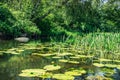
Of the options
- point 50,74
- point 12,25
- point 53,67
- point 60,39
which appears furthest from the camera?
point 60,39

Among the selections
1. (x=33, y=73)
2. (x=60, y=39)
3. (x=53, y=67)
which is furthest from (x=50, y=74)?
(x=60, y=39)

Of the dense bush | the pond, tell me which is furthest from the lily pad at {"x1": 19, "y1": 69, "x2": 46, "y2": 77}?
the dense bush

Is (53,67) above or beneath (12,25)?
beneath

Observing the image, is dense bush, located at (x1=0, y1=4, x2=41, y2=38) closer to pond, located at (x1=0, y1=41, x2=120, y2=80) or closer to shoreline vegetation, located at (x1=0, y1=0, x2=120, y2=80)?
shoreline vegetation, located at (x1=0, y1=0, x2=120, y2=80)

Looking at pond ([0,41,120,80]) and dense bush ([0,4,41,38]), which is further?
dense bush ([0,4,41,38])

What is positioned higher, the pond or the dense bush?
the dense bush

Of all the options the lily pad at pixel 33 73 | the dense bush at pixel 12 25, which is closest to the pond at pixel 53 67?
the lily pad at pixel 33 73

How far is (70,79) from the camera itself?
674 centimetres

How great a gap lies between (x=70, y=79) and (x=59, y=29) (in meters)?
16.3

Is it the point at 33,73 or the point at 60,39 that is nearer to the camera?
the point at 33,73

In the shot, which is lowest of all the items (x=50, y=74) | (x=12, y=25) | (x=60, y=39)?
(x=50, y=74)

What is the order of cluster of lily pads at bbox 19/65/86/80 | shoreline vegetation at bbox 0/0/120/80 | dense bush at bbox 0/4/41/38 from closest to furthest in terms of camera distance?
cluster of lily pads at bbox 19/65/86/80
shoreline vegetation at bbox 0/0/120/80
dense bush at bbox 0/4/41/38

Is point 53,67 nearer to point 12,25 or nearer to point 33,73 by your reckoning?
point 33,73

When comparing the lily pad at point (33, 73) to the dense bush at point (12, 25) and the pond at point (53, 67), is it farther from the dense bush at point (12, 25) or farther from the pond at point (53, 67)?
the dense bush at point (12, 25)
